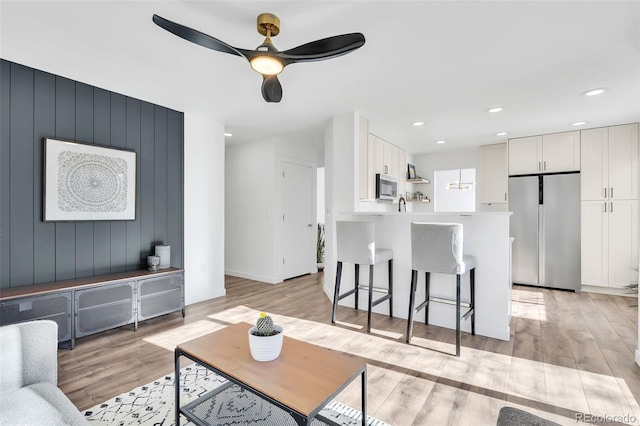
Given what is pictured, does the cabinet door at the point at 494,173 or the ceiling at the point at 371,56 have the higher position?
the ceiling at the point at 371,56

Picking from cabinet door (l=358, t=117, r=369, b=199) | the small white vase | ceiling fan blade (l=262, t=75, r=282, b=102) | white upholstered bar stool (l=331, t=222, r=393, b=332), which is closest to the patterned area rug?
the small white vase

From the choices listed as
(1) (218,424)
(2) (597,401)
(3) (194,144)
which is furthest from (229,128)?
(2) (597,401)

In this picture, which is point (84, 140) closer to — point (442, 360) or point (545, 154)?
point (442, 360)

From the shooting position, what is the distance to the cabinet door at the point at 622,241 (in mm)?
4160

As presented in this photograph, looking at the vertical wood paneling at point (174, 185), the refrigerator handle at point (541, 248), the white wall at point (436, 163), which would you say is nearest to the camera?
the vertical wood paneling at point (174, 185)

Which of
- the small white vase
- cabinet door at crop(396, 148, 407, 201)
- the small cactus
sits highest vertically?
cabinet door at crop(396, 148, 407, 201)

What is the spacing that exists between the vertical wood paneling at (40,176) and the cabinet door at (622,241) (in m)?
6.62

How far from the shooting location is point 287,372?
1.42 metres

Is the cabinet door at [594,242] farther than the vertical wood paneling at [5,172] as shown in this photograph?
Yes

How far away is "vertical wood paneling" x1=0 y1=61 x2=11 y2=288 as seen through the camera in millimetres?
2477

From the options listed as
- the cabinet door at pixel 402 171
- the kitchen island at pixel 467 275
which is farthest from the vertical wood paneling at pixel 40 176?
the cabinet door at pixel 402 171

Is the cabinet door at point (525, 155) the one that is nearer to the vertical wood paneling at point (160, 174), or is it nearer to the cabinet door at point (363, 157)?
the cabinet door at point (363, 157)

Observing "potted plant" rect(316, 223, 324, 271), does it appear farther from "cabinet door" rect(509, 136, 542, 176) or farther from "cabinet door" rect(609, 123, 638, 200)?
"cabinet door" rect(609, 123, 638, 200)

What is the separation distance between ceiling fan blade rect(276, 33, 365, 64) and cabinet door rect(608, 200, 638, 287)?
15.6 ft
